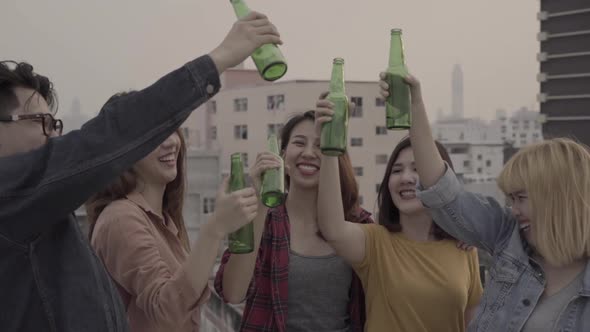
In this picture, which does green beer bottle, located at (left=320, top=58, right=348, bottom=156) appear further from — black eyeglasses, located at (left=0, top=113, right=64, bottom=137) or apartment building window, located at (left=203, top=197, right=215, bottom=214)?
apartment building window, located at (left=203, top=197, right=215, bottom=214)

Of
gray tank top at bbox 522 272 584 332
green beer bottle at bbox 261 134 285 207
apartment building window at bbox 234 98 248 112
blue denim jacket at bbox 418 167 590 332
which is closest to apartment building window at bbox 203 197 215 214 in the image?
apartment building window at bbox 234 98 248 112

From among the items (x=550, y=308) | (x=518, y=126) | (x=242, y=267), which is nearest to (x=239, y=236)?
(x=242, y=267)

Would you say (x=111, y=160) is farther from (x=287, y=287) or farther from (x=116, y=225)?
(x=287, y=287)

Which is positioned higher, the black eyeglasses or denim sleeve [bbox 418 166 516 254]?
the black eyeglasses

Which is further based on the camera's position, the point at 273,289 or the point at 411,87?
the point at 273,289

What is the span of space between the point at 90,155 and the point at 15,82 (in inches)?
13.1

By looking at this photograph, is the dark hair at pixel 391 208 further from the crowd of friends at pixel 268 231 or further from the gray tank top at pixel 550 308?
the gray tank top at pixel 550 308

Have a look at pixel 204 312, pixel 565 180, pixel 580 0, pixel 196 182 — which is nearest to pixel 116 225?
pixel 565 180

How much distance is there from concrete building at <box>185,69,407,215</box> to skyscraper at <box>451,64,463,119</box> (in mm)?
91874

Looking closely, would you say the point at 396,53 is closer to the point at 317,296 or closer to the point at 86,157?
the point at 317,296

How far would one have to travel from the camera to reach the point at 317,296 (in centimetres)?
230

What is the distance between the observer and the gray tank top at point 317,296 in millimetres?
2283

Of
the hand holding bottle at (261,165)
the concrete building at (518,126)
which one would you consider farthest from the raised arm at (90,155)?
the concrete building at (518,126)

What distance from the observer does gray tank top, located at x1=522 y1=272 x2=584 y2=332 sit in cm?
181
